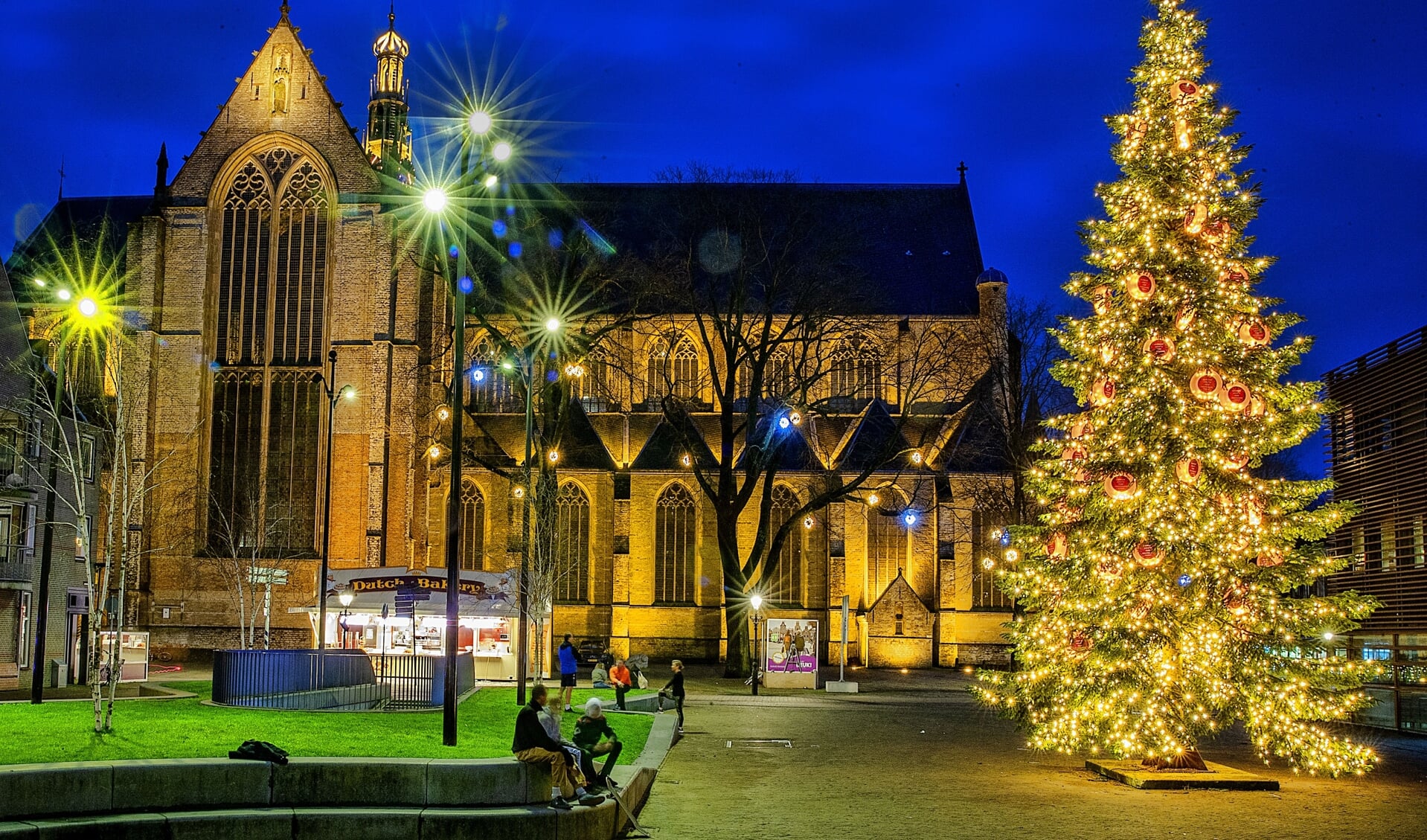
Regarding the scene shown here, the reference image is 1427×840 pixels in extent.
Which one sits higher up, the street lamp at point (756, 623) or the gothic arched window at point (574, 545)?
the gothic arched window at point (574, 545)

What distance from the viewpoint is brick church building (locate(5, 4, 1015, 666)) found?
4409cm

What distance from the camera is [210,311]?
4550 centimetres

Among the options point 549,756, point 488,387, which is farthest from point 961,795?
point 488,387

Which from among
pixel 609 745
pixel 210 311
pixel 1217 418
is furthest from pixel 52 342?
pixel 1217 418

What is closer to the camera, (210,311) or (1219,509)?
(1219,509)

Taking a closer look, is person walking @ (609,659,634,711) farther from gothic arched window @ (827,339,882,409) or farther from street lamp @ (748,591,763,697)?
gothic arched window @ (827,339,882,409)

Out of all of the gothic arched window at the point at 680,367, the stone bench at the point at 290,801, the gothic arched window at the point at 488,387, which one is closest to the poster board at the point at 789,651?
the gothic arched window at the point at 680,367

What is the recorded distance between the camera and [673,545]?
48.6 metres

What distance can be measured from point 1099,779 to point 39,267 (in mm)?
45264

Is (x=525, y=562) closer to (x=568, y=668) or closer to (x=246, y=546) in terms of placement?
(x=568, y=668)

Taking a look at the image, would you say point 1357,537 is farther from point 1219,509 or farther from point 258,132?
point 258,132

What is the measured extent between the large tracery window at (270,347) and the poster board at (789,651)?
18092mm

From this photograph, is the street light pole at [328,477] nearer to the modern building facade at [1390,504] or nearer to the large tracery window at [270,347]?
the large tracery window at [270,347]

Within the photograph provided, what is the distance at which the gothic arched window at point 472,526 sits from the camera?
4800cm
